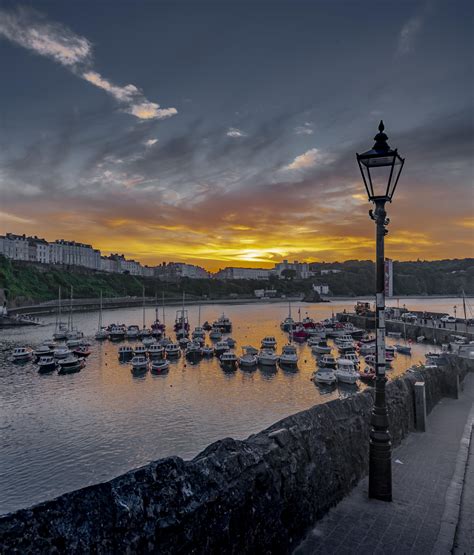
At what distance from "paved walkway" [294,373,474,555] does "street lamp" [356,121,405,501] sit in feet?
1.62

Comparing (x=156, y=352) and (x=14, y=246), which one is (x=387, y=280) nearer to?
(x=156, y=352)

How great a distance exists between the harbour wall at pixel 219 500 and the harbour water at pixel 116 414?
1296cm

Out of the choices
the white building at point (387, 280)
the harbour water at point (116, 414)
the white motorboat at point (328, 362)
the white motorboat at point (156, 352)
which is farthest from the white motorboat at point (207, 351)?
the white building at point (387, 280)

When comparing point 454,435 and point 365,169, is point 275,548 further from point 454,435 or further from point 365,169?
point 454,435

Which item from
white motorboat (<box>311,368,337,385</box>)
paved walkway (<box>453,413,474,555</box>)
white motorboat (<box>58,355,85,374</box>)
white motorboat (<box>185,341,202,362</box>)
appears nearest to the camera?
paved walkway (<box>453,413,474,555</box>)

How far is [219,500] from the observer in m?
5.05

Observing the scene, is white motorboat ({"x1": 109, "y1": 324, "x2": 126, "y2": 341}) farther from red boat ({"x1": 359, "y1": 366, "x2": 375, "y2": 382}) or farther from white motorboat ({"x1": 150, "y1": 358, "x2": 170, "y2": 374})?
red boat ({"x1": 359, "y1": 366, "x2": 375, "y2": 382})

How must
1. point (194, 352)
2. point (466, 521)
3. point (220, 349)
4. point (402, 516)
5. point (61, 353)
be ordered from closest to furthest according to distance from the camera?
point (466, 521), point (402, 516), point (61, 353), point (194, 352), point (220, 349)

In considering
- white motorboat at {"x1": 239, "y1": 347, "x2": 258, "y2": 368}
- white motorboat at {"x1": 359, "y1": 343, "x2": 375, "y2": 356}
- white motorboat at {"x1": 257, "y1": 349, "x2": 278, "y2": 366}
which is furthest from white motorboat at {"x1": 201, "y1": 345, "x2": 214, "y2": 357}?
white motorboat at {"x1": 359, "y1": 343, "x2": 375, "y2": 356}

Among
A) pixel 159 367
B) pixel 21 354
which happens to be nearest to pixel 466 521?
pixel 159 367

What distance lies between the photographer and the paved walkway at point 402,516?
6164 millimetres

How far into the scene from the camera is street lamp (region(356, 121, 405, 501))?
24.2ft

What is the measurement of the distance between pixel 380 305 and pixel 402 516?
3750 millimetres

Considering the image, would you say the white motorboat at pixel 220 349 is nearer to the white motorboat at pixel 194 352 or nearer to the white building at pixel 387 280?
the white motorboat at pixel 194 352
